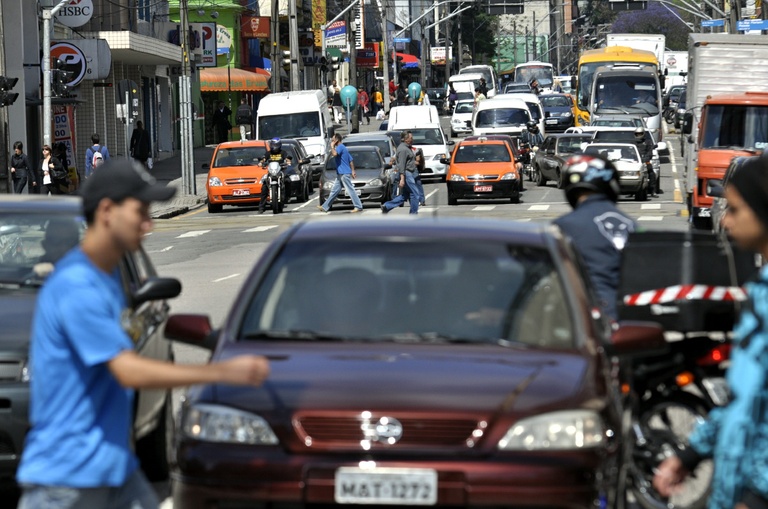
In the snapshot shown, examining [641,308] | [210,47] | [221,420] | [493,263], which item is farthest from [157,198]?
[210,47]

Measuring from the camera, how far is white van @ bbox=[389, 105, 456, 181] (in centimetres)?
4703

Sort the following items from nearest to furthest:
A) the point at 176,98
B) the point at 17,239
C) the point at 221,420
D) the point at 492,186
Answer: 1. the point at 221,420
2. the point at 17,239
3. the point at 492,186
4. the point at 176,98

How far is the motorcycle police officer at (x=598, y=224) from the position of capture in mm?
8039

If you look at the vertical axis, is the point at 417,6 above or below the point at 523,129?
above

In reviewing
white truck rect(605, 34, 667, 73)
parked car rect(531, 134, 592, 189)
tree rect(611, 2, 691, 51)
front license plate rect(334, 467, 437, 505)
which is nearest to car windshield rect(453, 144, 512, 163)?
parked car rect(531, 134, 592, 189)

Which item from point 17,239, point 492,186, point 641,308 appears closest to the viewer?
point 641,308

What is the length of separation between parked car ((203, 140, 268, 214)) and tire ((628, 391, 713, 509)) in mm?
30000

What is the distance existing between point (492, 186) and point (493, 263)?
3107 cm

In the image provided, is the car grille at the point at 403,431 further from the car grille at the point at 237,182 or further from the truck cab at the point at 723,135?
the car grille at the point at 237,182

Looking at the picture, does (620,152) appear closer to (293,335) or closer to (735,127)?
(735,127)

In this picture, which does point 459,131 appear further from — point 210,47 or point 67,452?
point 67,452

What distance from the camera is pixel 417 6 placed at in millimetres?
162250

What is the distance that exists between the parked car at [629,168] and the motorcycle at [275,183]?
714cm

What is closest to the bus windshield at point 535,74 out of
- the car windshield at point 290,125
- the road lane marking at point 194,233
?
the car windshield at point 290,125
